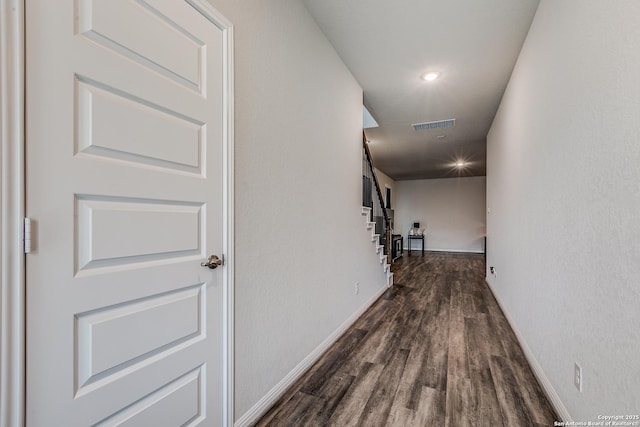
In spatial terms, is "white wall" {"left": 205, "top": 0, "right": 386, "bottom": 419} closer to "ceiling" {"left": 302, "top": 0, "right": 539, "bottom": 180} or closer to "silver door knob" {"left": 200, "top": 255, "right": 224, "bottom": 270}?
"silver door knob" {"left": 200, "top": 255, "right": 224, "bottom": 270}

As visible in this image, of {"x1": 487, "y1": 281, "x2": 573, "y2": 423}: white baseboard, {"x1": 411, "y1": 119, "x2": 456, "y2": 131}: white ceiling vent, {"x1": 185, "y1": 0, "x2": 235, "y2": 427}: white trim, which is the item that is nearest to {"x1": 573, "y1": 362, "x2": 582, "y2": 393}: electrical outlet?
{"x1": 487, "y1": 281, "x2": 573, "y2": 423}: white baseboard

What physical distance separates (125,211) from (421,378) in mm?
2096

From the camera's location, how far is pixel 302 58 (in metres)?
2.20

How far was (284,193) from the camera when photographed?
1.93 m

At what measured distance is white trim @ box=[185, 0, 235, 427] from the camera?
4.71 ft

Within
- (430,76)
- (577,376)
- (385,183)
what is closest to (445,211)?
(385,183)

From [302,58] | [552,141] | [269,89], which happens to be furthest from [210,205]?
[552,141]

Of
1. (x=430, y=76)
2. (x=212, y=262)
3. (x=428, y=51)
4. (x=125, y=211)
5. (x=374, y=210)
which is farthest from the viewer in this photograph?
(x=374, y=210)

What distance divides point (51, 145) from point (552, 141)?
2.42m

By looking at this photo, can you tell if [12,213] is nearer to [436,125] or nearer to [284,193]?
[284,193]

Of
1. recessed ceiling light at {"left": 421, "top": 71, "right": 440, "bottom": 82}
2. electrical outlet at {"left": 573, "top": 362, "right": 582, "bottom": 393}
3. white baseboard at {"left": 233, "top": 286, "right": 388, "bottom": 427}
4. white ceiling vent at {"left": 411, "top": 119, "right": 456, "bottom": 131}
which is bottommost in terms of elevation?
white baseboard at {"left": 233, "top": 286, "right": 388, "bottom": 427}

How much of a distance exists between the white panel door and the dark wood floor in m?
0.71

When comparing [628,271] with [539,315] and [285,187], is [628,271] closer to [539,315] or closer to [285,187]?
[539,315]

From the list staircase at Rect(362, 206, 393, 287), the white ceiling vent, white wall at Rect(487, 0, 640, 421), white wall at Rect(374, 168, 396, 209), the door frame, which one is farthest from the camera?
white wall at Rect(374, 168, 396, 209)
